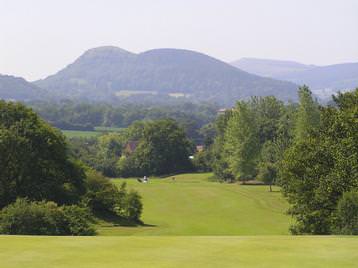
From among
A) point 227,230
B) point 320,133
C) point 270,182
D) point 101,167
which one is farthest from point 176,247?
point 101,167

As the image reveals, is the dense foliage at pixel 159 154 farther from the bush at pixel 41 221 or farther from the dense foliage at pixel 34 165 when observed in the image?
the bush at pixel 41 221

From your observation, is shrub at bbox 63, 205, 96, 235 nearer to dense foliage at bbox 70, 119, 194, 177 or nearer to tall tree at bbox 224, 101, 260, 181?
tall tree at bbox 224, 101, 260, 181

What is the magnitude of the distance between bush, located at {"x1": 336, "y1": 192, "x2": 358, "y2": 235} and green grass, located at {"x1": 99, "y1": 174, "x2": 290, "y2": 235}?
14535mm

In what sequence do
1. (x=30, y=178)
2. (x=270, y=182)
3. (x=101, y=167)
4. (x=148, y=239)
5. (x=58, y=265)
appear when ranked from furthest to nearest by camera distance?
(x=101, y=167) → (x=270, y=182) → (x=30, y=178) → (x=148, y=239) → (x=58, y=265)

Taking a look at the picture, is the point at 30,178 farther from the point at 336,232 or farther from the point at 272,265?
the point at 272,265

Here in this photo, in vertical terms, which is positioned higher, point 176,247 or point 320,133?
point 320,133

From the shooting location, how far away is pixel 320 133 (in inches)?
1497

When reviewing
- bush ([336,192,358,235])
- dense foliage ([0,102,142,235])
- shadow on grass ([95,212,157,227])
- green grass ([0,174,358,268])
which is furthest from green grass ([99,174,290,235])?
green grass ([0,174,358,268])

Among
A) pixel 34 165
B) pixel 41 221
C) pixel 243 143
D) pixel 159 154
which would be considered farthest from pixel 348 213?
pixel 159 154

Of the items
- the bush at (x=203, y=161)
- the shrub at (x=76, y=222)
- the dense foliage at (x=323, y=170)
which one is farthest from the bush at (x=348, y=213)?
the bush at (x=203, y=161)

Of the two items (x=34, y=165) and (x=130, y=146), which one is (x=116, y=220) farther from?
(x=130, y=146)

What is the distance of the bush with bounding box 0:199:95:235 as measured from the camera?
102ft

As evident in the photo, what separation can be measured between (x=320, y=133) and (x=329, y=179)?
494 cm

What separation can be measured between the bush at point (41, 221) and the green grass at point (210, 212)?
529cm
